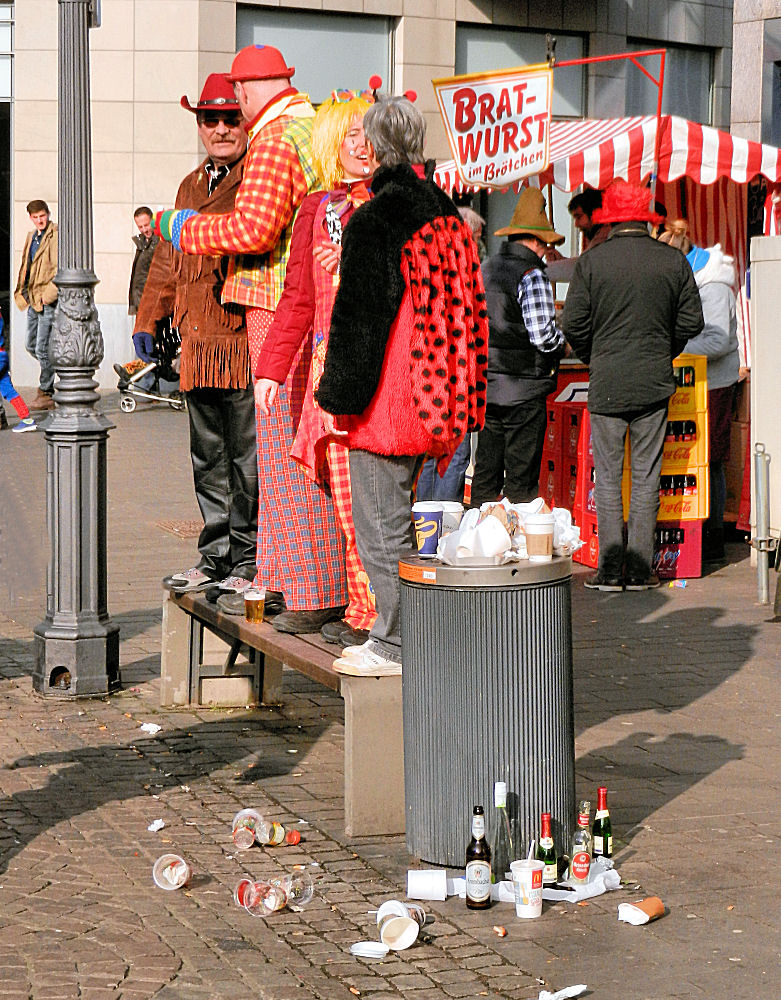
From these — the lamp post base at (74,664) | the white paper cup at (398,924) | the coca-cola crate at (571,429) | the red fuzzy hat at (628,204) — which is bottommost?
the white paper cup at (398,924)

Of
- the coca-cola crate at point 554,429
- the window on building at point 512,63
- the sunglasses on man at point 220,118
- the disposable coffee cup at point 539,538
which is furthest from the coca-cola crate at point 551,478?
the window on building at point 512,63

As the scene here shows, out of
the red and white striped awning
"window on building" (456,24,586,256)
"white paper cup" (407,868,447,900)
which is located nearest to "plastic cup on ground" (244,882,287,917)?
"white paper cup" (407,868,447,900)

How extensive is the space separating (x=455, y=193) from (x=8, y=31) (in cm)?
1110

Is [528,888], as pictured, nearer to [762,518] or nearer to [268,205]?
[268,205]

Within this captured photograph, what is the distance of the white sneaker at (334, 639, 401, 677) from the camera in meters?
5.20

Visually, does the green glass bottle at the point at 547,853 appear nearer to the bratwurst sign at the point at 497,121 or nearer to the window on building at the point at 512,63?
the bratwurst sign at the point at 497,121

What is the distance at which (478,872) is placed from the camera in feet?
15.1

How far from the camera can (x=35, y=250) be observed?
1958 centimetres

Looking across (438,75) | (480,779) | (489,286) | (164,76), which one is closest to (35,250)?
(164,76)

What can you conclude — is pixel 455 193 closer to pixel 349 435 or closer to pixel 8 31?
pixel 349 435

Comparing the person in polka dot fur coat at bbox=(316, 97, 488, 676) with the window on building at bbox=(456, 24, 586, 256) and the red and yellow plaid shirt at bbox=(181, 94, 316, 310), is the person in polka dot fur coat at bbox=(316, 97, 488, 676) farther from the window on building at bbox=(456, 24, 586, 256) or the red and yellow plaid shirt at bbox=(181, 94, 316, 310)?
the window on building at bbox=(456, 24, 586, 256)

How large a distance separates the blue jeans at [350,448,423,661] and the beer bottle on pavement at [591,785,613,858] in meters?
0.80

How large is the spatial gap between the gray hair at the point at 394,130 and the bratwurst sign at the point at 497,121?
19.9ft

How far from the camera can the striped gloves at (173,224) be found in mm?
6125
